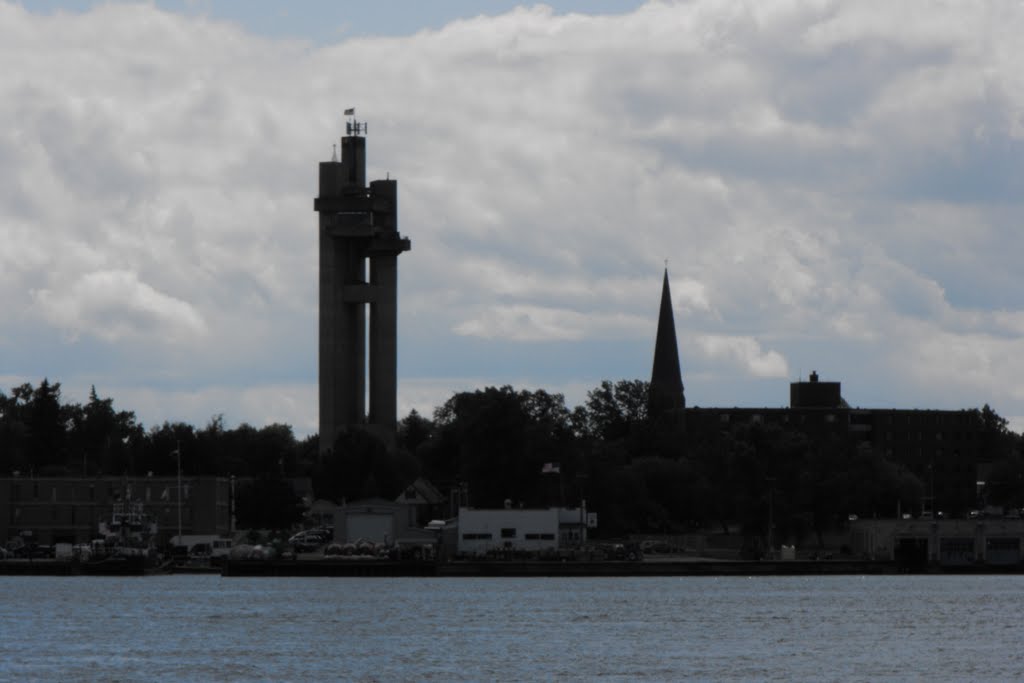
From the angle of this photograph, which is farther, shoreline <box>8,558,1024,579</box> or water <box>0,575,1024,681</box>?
shoreline <box>8,558,1024,579</box>

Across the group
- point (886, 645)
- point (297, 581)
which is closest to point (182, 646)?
point (886, 645)

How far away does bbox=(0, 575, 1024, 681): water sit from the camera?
96875mm

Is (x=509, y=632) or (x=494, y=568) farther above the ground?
(x=494, y=568)

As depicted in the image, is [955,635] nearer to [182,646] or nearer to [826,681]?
[826,681]

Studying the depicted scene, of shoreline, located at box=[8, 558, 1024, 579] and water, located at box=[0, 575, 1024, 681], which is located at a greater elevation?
shoreline, located at box=[8, 558, 1024, 579]

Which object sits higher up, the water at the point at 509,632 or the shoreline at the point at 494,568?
the shoreline at the point at 494,568

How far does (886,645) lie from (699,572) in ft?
275

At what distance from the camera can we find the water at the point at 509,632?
96.9 metres

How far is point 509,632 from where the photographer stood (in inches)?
4683

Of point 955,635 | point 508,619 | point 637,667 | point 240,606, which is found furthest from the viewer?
point 240,606

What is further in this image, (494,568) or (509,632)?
(494,568)

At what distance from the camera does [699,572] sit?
194625 mm

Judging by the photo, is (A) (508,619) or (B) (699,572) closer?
(A) (508,619)

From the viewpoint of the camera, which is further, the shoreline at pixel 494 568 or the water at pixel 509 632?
the shoreline at pixel 494 568
